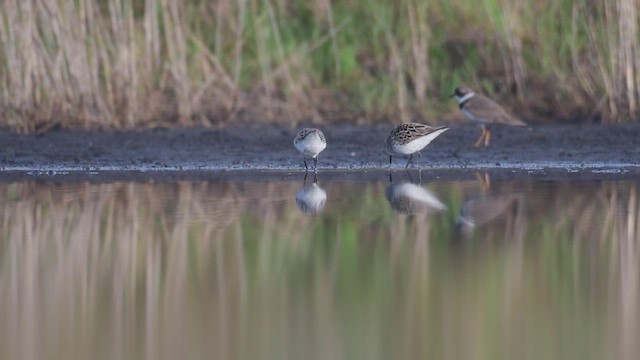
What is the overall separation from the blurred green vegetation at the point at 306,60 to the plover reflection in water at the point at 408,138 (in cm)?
199

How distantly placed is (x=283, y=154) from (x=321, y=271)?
567cm

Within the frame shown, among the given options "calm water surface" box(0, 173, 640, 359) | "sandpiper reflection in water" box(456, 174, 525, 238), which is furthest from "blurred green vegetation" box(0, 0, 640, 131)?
"sandpiper reflection in water" box(456, 174, 525, 238)

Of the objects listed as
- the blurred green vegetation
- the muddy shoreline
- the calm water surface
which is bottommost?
the calm water surface

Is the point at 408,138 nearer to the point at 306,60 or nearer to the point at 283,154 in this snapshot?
the point at 283,154

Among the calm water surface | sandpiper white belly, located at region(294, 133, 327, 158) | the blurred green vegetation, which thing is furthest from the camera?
the blurred green vegetation

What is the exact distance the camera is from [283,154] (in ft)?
41.1

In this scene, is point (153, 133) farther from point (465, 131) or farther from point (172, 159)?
point (465, 131)

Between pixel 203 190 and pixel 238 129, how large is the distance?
316cm

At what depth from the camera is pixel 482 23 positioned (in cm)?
1460

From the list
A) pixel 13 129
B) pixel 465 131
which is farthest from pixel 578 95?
pixel 13 129

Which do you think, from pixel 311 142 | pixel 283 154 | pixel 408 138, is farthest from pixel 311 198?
pixel 283 154

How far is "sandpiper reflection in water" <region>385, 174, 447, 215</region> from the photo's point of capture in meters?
9.14

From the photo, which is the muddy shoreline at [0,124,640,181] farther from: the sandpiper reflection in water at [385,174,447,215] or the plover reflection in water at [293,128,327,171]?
the sandpiper reflection in water at [385,174,447,215]

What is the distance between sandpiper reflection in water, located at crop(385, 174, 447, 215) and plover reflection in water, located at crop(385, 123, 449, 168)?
85 cm
